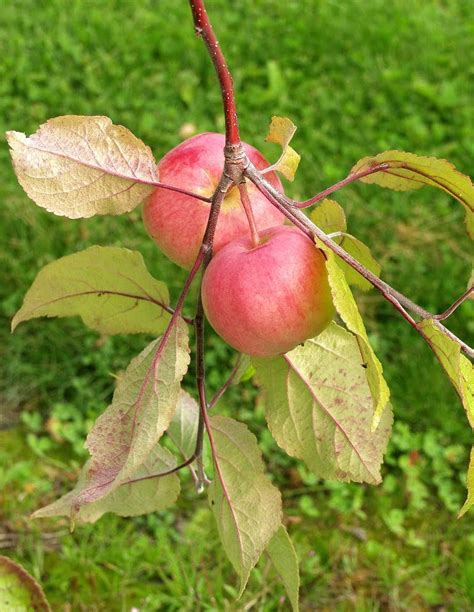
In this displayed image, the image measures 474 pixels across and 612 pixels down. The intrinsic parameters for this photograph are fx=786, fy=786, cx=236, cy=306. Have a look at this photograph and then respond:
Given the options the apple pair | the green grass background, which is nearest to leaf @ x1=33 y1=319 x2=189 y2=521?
the apple pair

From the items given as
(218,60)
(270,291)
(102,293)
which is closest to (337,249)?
(270,291)

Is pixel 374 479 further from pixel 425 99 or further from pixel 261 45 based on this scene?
pixel 261 45

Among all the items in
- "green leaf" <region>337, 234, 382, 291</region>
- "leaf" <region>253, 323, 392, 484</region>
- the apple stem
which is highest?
the apple stem

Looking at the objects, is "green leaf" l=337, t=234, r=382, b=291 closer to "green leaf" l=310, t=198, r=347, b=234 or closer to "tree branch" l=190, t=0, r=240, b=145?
"green leaf" l=310, t=198, r=347, b=234

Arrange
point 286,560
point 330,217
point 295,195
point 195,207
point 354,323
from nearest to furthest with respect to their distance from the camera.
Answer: point 354,323 → point 195,207 → point 330,217 → point 286,560 → point 295,195

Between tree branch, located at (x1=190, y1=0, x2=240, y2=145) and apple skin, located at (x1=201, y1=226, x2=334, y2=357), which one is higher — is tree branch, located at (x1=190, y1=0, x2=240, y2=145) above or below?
above

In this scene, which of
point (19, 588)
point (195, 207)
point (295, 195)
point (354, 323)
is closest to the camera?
point (354, 323)

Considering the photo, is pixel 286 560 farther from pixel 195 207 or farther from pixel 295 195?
pixel 295 195
